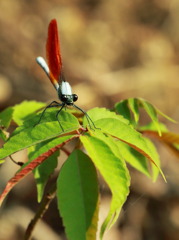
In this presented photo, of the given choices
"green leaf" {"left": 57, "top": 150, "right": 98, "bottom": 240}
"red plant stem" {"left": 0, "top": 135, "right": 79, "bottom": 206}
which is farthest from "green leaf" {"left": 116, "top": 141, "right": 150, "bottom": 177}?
"red plant stem" {"left": 0, "top": 135, "right": 79, "bottom": 206}

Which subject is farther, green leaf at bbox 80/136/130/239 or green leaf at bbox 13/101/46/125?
green leaf at bbox 13/101/46/125

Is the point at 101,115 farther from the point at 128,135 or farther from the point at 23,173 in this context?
the point at 23,173

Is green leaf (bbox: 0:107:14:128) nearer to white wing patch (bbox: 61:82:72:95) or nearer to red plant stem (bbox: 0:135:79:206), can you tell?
white wing patch (bbox: 61:82:72:95)

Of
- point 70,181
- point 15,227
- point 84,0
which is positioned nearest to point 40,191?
point 70,181

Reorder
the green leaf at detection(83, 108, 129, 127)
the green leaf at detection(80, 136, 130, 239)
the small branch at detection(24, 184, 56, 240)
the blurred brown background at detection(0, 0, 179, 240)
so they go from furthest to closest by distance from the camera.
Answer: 1. the blurred brown background at detection(0, 0, 179, 240)
2. the small branch at detection(24, 184, 56, 240)
3. the green leaf at detection(83, 108, 129, 127)
4. the green leaf at detection(80, 136, 130, 239)

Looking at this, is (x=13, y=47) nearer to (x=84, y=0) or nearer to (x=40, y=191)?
(x=84, y=0)

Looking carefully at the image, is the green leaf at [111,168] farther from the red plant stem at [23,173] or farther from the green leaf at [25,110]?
the green leaf at [25,110]
